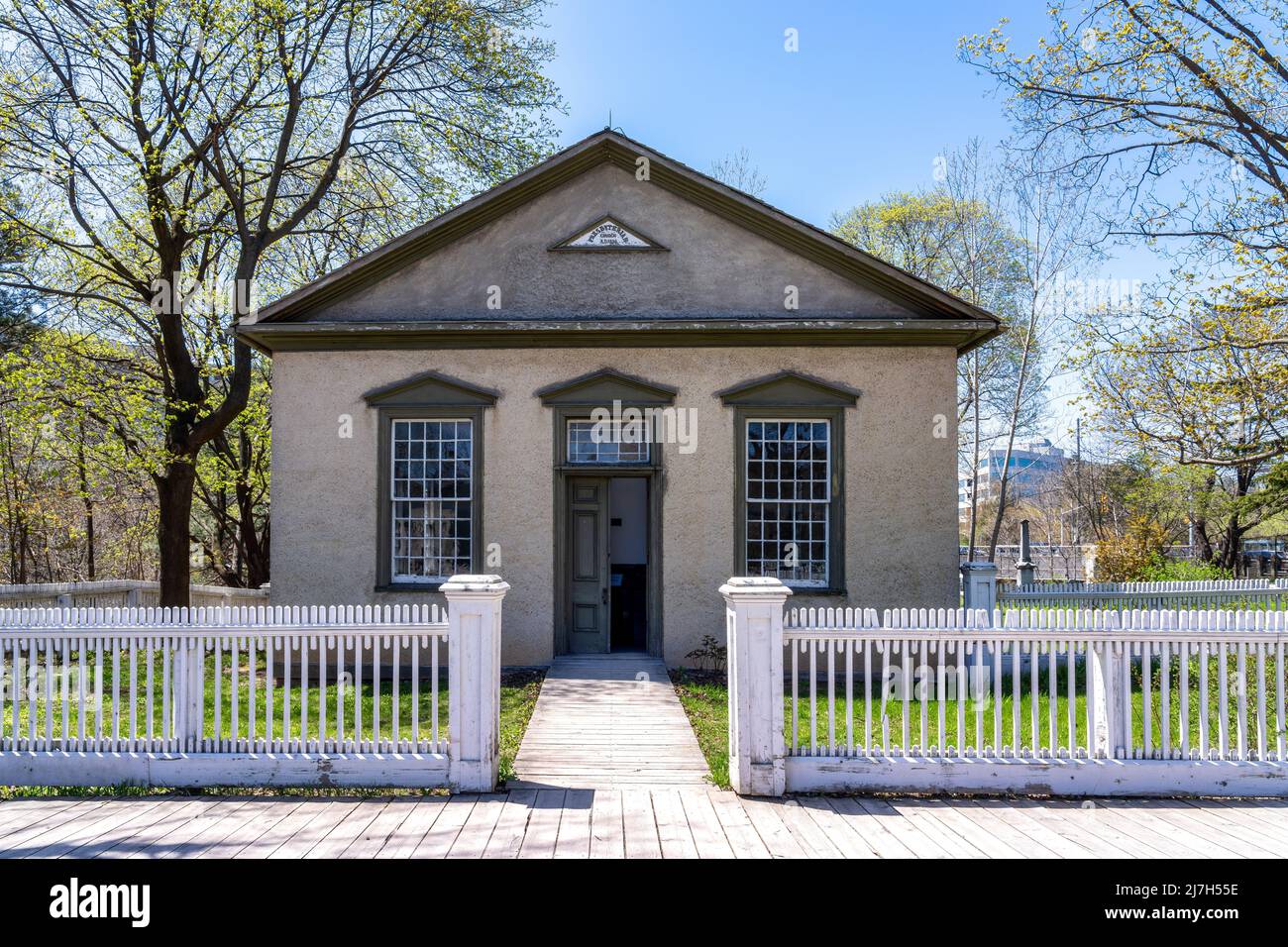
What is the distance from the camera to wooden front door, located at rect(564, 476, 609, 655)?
1193 centimetres

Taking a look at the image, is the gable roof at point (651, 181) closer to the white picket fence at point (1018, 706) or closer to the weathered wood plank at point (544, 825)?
the white picket fence at point (1018, 706)

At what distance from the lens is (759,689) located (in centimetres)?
614

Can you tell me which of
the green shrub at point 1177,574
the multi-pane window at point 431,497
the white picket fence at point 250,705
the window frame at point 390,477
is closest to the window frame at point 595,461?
the window frame at point 390,477

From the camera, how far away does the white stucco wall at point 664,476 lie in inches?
451

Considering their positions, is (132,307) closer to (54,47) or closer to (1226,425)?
(54,47)

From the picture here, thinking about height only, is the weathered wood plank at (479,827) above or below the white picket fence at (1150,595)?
below

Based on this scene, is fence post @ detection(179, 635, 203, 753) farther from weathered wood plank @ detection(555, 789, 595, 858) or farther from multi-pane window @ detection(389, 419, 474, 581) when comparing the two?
multi-pane window @ detection(389, 419, 474, 581)

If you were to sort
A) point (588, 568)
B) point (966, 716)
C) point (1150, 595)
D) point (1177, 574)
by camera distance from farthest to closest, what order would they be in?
point (1177, 574) < point (1150, 595) < point (588, 568) < point (966, 716)

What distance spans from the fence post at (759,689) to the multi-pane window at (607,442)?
5.66 m

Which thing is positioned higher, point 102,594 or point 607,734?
point 102,594

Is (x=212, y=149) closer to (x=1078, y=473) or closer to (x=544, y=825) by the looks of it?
(x=544, y=825)

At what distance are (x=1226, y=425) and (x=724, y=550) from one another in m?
9.83

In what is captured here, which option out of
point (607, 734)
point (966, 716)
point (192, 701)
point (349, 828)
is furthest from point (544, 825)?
point (966, 716)

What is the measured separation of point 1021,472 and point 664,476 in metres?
24.2
